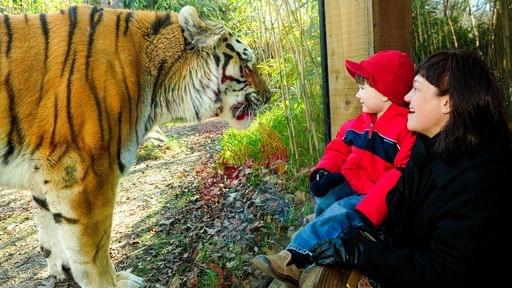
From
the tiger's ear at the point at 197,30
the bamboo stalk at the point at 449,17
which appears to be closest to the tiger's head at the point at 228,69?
the tiger's ear at the point at 197,30

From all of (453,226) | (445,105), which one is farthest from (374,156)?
(453,226)

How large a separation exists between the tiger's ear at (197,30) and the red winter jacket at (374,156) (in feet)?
4.62

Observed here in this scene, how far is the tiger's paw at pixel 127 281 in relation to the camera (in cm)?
312

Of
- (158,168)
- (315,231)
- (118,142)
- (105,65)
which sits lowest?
(158,168)

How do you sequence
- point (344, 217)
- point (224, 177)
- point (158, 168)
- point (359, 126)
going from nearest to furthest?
point (344, 217)
point (359, 126)
point (224, 177)
point (158, 168)

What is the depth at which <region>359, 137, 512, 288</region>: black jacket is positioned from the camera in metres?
1.40

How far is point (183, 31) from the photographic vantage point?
3.13 metres

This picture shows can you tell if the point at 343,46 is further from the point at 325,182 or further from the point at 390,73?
the point at 325,182

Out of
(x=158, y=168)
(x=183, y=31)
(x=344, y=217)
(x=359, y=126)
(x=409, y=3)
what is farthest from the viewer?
(x=158, y=168)

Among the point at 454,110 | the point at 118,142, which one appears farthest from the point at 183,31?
the point at 454,110

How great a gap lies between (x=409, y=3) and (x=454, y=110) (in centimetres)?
97

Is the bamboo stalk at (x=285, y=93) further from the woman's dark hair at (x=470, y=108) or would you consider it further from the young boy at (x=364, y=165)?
the woman's dark hair at (x=470, y=108)

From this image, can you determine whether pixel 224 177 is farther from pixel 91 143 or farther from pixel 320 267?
pixel 320 267

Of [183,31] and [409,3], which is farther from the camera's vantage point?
[183,31]
